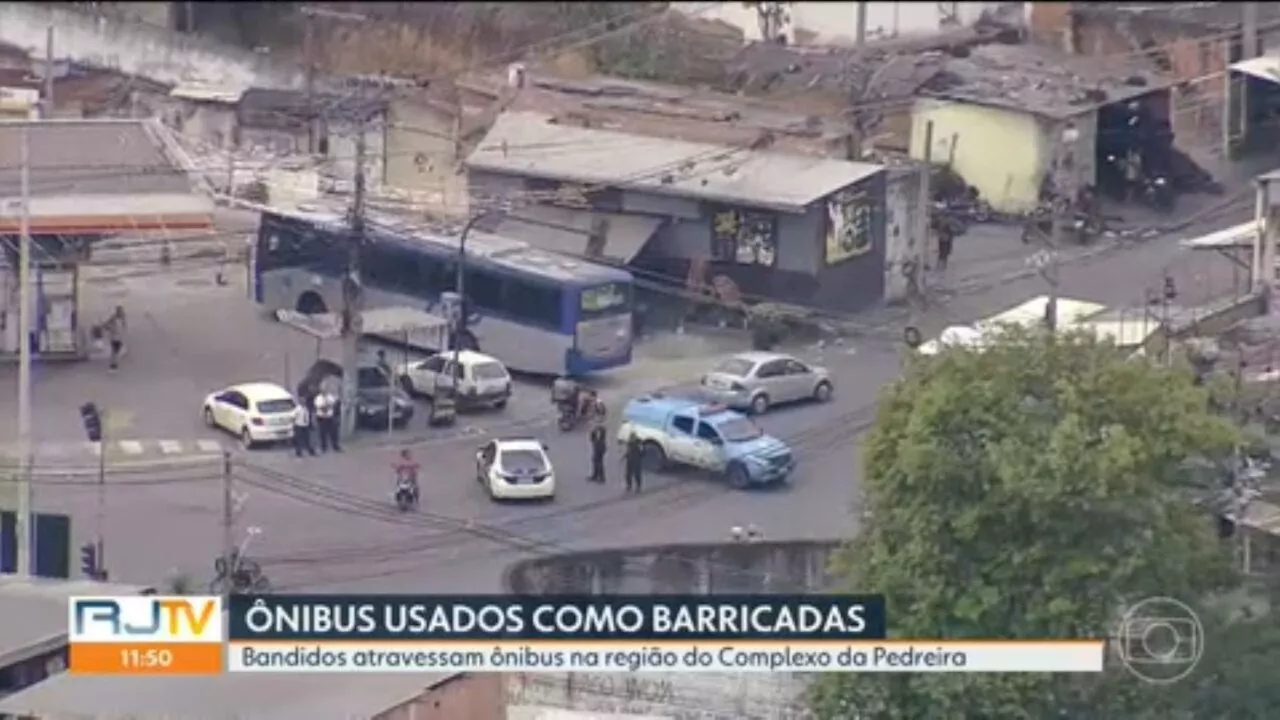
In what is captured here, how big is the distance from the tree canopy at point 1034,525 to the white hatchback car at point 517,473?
1983 millimetres

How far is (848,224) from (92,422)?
2554mm

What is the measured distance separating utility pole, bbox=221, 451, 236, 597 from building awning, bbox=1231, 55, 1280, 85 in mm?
3923

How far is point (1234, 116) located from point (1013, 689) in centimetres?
539

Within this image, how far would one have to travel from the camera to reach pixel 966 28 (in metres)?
16.8

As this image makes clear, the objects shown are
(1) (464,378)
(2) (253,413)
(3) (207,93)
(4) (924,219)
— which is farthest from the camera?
(3) (207,93)

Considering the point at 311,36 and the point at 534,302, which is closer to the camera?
the point at 534,302

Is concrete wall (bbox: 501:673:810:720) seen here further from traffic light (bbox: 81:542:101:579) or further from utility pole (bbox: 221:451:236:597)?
traffic light (bbox: 81:542:101:579)

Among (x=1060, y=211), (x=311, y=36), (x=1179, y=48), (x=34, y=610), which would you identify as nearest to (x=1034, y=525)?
(x=34, y=610)

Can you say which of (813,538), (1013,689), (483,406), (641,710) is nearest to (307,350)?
(483,406)

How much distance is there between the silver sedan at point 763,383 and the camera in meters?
9.69

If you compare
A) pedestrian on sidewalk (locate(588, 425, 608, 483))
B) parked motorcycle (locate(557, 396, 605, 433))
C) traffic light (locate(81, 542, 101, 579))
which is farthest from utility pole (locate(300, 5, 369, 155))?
traffic light (locate(81, 542, 101, 579))

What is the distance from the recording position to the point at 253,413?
9312 mm

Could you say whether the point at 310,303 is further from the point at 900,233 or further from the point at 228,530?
the point at 228,530

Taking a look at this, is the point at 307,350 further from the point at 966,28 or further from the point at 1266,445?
the point at 966,28
